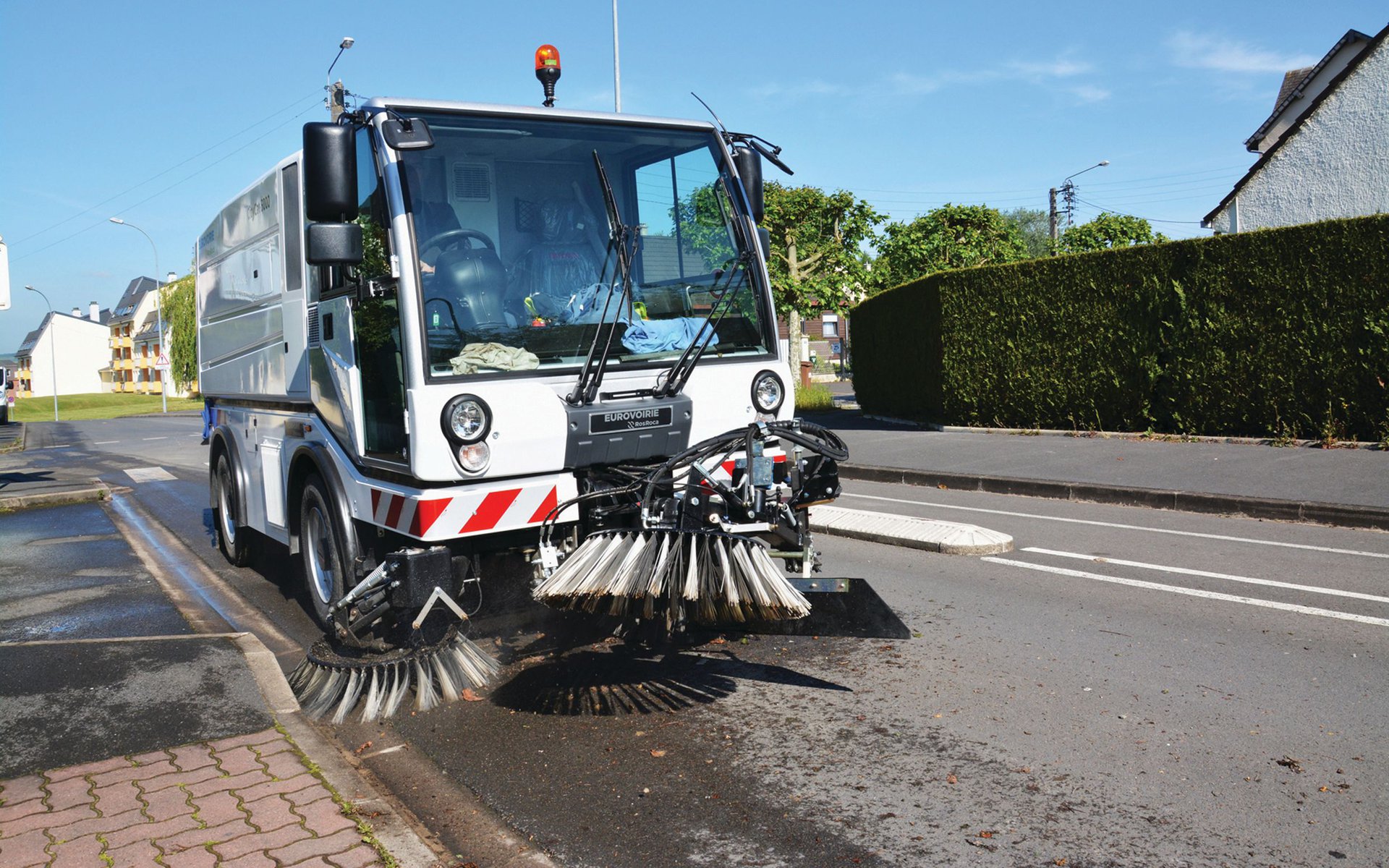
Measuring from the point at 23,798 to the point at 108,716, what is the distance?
0.85 meters

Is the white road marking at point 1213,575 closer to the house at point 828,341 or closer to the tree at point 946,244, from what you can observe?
the tree at point 946,244

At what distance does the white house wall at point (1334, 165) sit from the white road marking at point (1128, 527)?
683 inches

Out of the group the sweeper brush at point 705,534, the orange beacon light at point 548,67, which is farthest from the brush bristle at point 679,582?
the orange beacon light at point 548,67

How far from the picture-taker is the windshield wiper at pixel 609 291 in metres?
5.34

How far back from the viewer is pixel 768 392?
6.00 m

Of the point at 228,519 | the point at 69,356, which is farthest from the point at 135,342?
the point at 228,519

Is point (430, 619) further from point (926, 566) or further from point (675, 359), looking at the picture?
point (926, 566)

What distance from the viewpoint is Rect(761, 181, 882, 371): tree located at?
37.9 meters

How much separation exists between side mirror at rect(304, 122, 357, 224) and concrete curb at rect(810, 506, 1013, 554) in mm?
5318

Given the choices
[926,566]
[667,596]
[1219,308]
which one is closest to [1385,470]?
[1219,308]

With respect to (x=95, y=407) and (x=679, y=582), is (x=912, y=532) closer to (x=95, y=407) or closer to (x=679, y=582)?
(x=679, y=582)

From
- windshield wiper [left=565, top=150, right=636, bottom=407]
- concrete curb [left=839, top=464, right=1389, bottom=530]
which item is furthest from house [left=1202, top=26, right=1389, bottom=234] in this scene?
windshield wiper [left=565, top=150, right=636, bottom=407]

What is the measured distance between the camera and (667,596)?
451 cm

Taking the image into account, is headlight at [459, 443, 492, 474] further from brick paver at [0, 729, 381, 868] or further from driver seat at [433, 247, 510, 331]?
brick paver at [0, 729, 381, 868]
